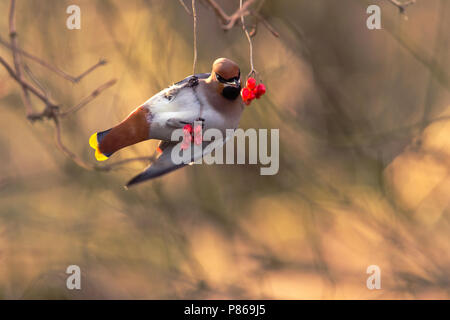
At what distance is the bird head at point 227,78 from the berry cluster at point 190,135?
0.13 meters

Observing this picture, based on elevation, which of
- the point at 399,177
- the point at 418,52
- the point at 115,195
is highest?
the point at 418,52

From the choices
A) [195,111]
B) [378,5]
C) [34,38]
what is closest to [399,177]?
[378,5]

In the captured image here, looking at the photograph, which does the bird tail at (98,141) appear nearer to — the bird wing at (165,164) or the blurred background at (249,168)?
the bird wing at (165,164)

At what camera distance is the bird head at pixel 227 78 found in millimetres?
1304

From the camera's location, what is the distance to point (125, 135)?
4.27ft

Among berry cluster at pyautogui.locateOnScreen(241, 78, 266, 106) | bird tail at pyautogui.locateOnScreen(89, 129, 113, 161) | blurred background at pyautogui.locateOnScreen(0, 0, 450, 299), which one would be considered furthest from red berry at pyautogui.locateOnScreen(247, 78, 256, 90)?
blurred background at pyautogui.locateOnScreen(0, 0, 450, 299)

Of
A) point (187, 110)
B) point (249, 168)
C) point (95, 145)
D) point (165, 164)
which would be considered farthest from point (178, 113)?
point (249, 168)

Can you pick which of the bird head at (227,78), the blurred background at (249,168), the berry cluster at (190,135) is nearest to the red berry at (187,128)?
the berry cluster at (190,135)

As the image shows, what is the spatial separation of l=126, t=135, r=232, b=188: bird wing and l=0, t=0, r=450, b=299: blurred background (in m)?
1.95

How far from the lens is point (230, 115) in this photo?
1340 mm

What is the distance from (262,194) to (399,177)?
1.15 meters

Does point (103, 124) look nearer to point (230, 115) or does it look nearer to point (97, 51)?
point (97, 51)

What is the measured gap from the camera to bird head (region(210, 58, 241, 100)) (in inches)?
51.3

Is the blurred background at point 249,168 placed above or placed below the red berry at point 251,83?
above
